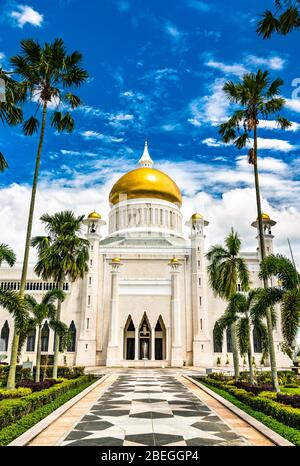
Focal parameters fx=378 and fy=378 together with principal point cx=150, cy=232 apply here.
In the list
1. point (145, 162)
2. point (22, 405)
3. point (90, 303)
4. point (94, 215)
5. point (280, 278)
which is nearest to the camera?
point (22, 405)

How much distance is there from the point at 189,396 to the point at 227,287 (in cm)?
776

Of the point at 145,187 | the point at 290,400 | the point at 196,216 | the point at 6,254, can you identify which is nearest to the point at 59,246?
the point at 6,254

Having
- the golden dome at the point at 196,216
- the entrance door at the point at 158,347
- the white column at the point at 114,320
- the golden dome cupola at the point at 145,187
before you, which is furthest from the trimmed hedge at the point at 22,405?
the golden dome cupola at the point at 145,187

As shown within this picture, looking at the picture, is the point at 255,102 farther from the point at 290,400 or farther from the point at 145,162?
the point at 145,162

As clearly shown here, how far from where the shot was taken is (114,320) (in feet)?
119

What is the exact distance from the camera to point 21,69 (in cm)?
1614

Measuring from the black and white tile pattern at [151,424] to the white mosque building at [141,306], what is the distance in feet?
73.4

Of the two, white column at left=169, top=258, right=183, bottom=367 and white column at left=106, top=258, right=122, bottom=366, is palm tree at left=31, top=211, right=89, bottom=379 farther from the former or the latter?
white column at left=169, top=258, right=183, bottom=367

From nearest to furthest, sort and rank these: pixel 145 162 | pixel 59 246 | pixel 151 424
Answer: pixel 151 424
pixel 59 246
pixel 145 162

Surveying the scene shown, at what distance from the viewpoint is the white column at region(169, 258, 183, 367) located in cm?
3512

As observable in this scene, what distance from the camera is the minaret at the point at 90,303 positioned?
1438 inches

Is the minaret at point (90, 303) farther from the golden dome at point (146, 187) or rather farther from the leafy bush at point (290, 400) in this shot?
the leafy bush at point (290, 400)

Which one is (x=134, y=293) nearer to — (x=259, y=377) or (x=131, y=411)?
(x=259, y=377)

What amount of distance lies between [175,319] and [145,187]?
17.9m
